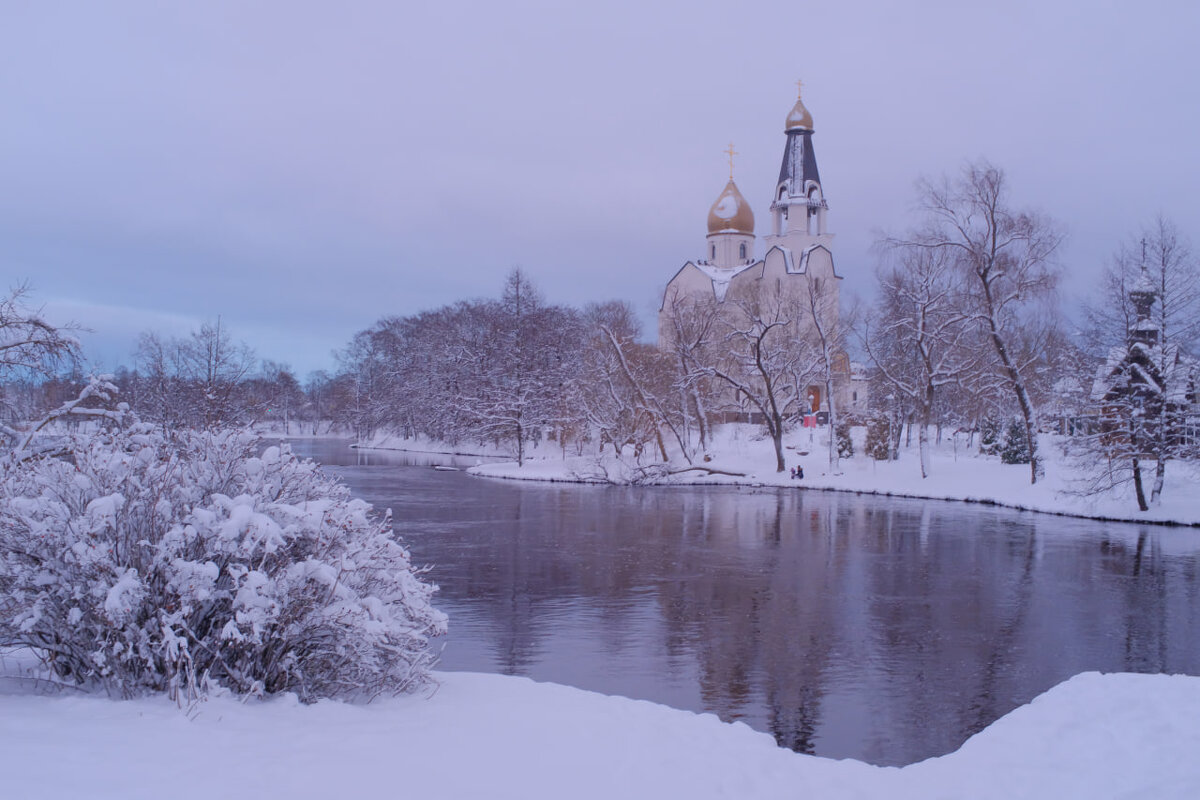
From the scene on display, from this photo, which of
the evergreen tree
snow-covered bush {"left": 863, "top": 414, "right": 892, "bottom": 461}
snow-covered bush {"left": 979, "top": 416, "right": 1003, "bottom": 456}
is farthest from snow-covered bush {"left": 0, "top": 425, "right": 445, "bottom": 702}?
snow-covered bush {"left": 979, "top": 416, "right": 1003, "bottom": 456}

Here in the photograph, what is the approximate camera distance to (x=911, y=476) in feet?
117

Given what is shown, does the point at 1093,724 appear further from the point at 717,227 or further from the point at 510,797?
the point at 717,227

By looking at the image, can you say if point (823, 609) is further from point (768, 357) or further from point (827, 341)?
point (827, 341)

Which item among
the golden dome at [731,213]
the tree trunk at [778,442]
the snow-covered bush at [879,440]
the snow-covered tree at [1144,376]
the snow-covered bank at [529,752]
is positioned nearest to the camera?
the snow-covered bank at [529,752]

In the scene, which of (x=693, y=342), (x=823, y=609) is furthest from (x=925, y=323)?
(x=823, y=609)

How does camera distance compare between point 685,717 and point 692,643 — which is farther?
point 692,643

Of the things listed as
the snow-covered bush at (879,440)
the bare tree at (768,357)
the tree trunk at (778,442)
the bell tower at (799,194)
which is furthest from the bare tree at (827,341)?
the bell tower at (799,194)

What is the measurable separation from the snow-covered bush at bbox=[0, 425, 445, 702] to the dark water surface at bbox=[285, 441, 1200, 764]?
387 centimetres

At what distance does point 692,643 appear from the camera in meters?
12.5

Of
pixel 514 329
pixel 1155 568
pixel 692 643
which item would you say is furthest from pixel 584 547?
pixel 514 329

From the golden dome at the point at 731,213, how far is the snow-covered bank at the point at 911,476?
2233 centimetres

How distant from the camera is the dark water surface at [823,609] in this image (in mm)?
10219

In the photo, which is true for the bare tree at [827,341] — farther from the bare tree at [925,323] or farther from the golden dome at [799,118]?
the golden dome at [799,118]

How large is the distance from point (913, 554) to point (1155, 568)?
475cm
